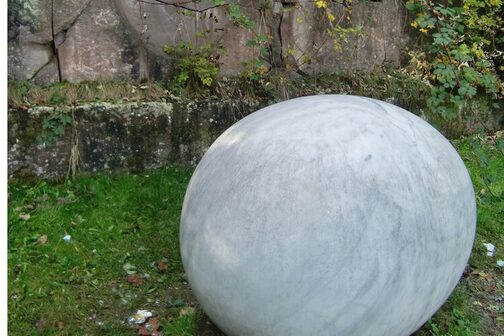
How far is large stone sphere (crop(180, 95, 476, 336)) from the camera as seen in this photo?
7.14 ft

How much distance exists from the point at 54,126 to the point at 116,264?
118 centimetres

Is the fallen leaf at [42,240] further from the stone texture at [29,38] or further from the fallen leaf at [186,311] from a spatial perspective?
the stone texture at [29,38]

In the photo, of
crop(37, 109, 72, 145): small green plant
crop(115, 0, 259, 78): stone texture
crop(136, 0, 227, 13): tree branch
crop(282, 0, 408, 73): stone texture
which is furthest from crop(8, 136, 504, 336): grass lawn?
crop(282, 0, 408, 73): stone texture

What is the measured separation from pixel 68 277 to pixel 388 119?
6.48ft

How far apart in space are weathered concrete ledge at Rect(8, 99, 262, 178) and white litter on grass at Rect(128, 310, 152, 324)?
1443mm

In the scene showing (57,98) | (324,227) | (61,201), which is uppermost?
(324,227)

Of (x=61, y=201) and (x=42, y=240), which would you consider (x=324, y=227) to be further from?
(x=61, y=201)

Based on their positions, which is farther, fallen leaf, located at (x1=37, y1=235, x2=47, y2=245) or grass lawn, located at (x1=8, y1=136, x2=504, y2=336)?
fallen leaf, located at (x1=37, y1=235, x2=47, y2=245)

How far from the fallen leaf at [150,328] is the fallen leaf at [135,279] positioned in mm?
332

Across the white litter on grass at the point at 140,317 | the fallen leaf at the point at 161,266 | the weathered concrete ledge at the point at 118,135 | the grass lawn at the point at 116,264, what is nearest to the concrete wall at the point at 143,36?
the weathered concrete ledge at the point at 118,135

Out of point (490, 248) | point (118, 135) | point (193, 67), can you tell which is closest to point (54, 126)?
point (118, 135)

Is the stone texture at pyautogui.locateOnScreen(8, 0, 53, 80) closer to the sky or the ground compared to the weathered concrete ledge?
closer to the sky

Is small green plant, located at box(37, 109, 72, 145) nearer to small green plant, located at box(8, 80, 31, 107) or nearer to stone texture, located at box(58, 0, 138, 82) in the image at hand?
small green plant, located at box(8, 80, 31, 107)

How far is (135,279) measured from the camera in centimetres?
326
